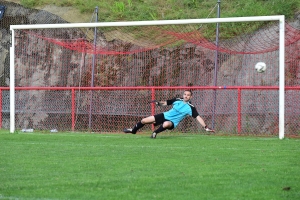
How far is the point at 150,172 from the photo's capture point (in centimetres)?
923

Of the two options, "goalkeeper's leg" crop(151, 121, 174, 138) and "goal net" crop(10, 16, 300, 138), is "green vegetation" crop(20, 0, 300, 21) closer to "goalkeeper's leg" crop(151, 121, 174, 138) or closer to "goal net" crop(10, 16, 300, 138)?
"goal net" crop(10, 16, 300, 138)

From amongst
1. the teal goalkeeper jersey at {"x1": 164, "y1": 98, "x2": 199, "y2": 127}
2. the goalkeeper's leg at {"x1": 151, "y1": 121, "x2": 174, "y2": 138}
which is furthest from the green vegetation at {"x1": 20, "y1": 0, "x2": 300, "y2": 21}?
the goalkeeper's leg at {"x1": 151, "y1": 121, "x2": 174, "y2": 138}

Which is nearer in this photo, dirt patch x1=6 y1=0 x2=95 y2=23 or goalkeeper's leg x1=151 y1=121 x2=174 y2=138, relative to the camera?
goalkeeper's leg x1=151 y1=121 x2=174 y2=138

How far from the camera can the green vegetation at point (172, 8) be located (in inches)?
1024

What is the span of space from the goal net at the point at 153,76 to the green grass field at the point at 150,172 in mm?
7049

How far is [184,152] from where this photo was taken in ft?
41.3

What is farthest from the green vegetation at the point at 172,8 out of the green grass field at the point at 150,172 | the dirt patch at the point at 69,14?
the green grass field at the point at 150,172

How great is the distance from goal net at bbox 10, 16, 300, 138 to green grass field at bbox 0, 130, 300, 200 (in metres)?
7.05

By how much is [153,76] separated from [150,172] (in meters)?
15.6

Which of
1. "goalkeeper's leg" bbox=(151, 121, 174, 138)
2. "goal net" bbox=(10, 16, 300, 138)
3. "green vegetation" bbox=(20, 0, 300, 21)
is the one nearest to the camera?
"goalkeeper's leg" bbox=(151, 121, 174, 138)

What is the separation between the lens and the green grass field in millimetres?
7430

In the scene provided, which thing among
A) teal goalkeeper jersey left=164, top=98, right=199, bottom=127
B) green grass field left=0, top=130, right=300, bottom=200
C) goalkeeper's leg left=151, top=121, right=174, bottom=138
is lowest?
green grass field left=0, top=130, right=300, bottom=200

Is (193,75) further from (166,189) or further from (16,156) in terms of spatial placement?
(166,189)

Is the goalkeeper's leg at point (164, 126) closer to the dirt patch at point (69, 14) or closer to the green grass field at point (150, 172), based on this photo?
the green grass field at point (150, 172)
